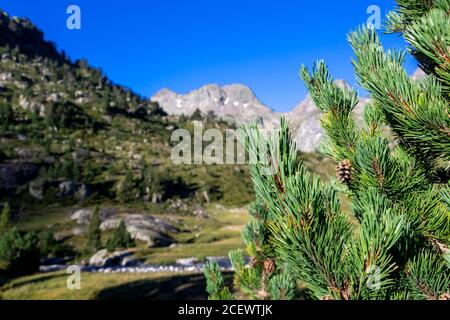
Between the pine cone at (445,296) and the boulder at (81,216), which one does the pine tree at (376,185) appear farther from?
the boulder at (81,216)

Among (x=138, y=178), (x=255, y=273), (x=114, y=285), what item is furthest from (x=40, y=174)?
(x=255, y=273)

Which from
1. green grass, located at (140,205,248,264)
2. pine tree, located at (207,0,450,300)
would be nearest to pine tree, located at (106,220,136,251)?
green grass, located at (140,205,248,264)

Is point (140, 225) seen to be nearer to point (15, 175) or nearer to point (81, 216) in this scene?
point (81, 216)

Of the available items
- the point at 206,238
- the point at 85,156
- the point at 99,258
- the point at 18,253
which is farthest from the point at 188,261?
the point at 85,156

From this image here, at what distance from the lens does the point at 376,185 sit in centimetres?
261

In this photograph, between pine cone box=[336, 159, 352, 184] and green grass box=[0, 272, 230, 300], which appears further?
green grass box=[0, 272, 230, 300]

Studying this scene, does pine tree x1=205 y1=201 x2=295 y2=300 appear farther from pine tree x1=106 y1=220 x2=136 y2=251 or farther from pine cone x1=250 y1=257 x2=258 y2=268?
pine tree x1=106 y1=220 x2=136 y2=251

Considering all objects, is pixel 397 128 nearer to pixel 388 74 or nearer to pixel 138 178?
pixel 388 74

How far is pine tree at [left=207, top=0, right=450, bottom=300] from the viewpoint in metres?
1.99

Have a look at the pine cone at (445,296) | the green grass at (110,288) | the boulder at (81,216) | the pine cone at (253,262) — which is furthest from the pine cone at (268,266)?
the boulder at (81,216)

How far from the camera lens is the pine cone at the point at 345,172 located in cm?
275

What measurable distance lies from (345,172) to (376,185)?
245 millimetres

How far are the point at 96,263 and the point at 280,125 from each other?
2229 inches

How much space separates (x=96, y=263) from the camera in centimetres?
5269
